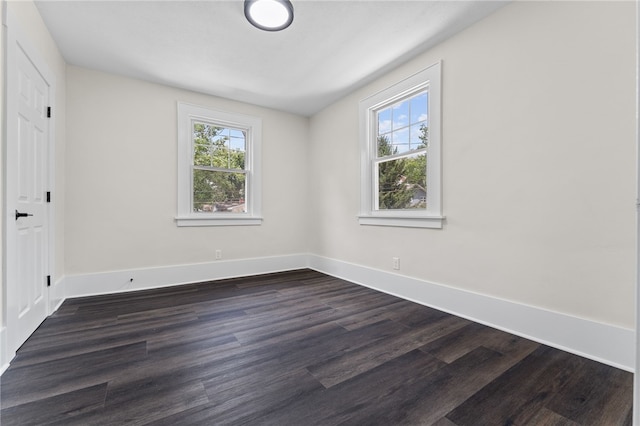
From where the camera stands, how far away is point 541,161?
204 centimetres

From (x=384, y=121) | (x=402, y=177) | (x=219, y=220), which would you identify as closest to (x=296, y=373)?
(x=402, y=177)

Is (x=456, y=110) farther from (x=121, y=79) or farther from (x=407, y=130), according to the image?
(x=121, y=79)

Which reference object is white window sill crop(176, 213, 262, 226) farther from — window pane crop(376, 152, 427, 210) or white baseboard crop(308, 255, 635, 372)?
white baseboard crop(308, 255, 635, 372)

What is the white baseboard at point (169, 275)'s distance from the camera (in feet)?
10.2

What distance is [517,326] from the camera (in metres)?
2.15

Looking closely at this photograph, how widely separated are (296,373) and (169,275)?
104 inches

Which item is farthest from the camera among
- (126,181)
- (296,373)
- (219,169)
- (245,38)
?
(219,169)

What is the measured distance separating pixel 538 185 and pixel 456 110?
97 centimetres

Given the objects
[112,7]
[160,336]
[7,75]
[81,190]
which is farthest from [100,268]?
[112,7]

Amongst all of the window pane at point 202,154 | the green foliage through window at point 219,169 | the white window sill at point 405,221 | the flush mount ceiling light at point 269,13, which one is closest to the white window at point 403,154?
the white window sill at point 405,221

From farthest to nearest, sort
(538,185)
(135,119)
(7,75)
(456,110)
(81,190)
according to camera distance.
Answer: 1. (135,119)
2. (81,190)
3. (456,110)
4. (538,185)
5. (7,75)

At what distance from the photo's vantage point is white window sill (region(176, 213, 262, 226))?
369 centimetres

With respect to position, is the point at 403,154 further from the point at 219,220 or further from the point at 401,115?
the point at 219,220

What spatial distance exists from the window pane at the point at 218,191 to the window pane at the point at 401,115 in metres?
2.32
